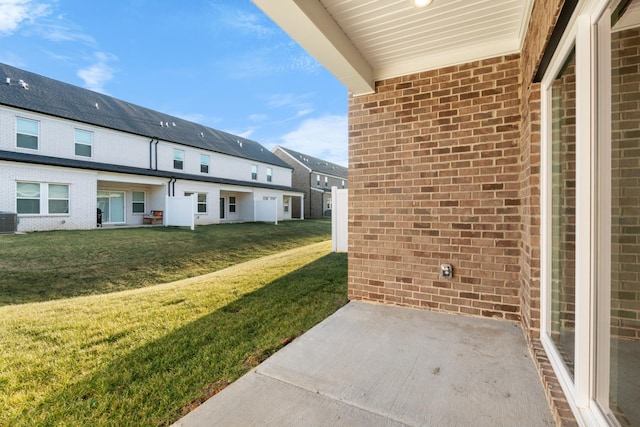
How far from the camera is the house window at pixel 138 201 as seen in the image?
15.6 metres

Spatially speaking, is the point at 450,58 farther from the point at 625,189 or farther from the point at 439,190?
the point at 625,189

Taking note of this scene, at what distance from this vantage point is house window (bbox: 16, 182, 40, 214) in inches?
439

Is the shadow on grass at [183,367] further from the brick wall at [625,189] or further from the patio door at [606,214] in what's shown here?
the brick wall at [625,189]

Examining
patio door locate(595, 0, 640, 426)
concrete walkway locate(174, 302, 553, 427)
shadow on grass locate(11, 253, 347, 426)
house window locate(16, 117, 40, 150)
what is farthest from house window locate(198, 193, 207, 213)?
patio door locate(595, 0, 640, 426)

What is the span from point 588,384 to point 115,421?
2724 millimetres

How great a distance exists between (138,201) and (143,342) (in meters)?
15.2

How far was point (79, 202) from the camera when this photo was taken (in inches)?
493

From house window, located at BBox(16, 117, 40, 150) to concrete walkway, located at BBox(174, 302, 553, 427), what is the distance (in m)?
15.0

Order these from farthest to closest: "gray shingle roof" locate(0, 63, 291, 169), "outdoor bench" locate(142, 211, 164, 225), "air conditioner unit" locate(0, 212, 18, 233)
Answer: "outdoor bench" locate(142, 211, 164, 225), "gray shingle roof" locate(0, 63, 291, 169), "air conditioner unit" locate(0, 212, 18, 233)

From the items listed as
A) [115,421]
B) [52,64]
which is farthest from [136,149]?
[115,421]

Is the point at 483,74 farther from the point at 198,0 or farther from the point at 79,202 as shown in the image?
the point at 79,202

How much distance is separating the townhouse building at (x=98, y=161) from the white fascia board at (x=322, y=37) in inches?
521

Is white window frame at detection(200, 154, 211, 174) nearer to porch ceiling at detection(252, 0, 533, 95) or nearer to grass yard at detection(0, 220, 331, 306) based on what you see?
grass yard at detection(0, 220, 331, 306)

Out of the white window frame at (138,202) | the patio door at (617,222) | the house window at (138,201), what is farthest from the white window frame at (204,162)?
the patio door at (617,222)
